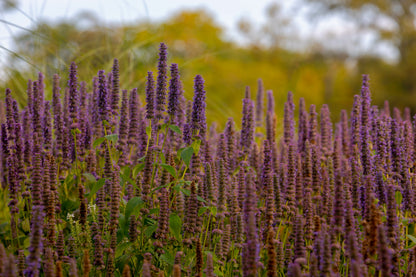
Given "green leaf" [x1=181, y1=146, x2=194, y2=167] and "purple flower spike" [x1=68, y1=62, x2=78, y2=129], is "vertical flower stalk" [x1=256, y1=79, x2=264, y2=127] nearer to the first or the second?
"purple flower spike" [x1=68, y1=62, x2=78, y2=129]

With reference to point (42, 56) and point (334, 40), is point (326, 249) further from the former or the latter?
point (334, 40)

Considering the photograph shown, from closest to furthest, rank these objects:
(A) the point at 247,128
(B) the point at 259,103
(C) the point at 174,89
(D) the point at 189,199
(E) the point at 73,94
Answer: (D) the point at 189,199
(C) the point at 174,89
(E) the point at 73,94
(A) the point at 247,128
(B) the point at 259,103

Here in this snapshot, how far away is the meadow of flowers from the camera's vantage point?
2230 mm

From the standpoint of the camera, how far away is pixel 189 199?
2691mm

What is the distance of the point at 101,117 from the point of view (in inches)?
126

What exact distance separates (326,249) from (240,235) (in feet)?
2.31

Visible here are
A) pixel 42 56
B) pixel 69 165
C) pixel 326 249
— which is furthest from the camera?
pixel 42 56

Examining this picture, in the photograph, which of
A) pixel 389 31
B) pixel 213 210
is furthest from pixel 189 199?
pixel 389 31

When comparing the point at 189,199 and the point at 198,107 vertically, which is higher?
the point at 198,107

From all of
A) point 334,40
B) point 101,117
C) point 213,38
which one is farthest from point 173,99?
point 213,38

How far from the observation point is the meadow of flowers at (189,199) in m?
2.23

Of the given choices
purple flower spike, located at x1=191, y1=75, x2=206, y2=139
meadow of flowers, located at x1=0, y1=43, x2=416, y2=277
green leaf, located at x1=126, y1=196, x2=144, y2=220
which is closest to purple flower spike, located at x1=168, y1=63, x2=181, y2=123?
meadow of flowers, located at x1=0, y1=43, x2=416, y2=277

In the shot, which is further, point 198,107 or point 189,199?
point 198,107

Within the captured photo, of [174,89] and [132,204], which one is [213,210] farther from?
[174,89]
